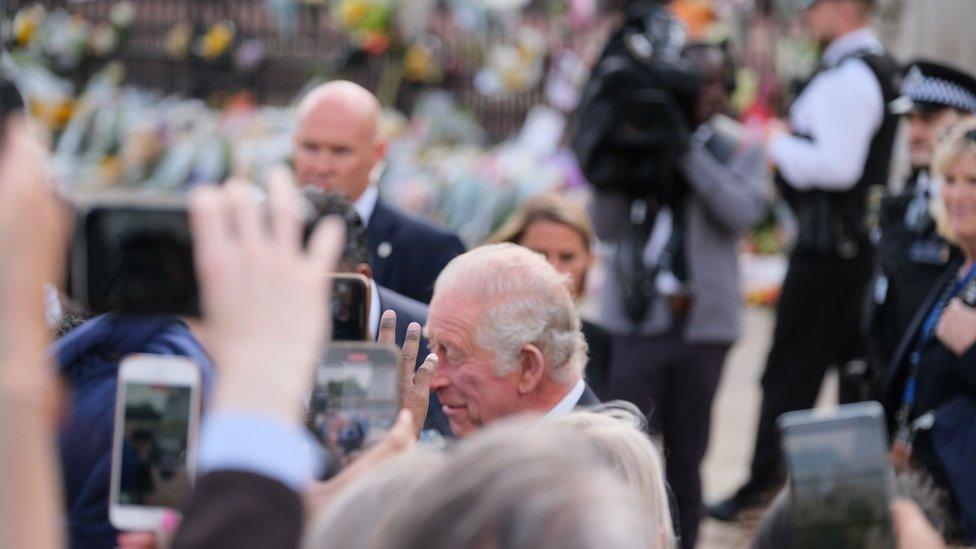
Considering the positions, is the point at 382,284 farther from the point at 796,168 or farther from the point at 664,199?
the point at 796,168

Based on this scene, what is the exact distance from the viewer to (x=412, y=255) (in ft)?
17.0

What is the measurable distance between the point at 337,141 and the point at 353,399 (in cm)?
343

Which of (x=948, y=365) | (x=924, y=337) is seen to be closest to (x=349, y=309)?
(x=948, y=365)

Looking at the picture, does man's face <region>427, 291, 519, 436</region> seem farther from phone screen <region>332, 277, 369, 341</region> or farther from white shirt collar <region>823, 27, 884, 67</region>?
white shirt collar <region>823, 27, 884, 67</region>

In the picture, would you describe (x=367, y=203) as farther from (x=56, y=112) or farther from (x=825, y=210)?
(x=56, y=112)

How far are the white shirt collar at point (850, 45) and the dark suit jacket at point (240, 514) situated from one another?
543cm

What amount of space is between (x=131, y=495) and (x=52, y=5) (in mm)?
15326

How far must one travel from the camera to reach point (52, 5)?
1661cm

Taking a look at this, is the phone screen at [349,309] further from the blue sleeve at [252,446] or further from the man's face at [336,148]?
the man's face at [336,148]

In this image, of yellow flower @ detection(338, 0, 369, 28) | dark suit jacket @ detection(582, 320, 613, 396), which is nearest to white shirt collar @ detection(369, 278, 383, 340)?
dark suit jacket @ detection(582, 320, 613, 396)

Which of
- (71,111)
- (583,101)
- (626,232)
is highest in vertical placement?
(583,101)

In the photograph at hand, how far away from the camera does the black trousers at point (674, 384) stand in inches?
239

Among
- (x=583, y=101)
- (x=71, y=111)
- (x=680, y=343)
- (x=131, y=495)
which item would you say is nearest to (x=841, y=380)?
(x=680, y=343)

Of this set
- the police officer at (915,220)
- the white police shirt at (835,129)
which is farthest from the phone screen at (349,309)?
the white police shirt at (835,129)
